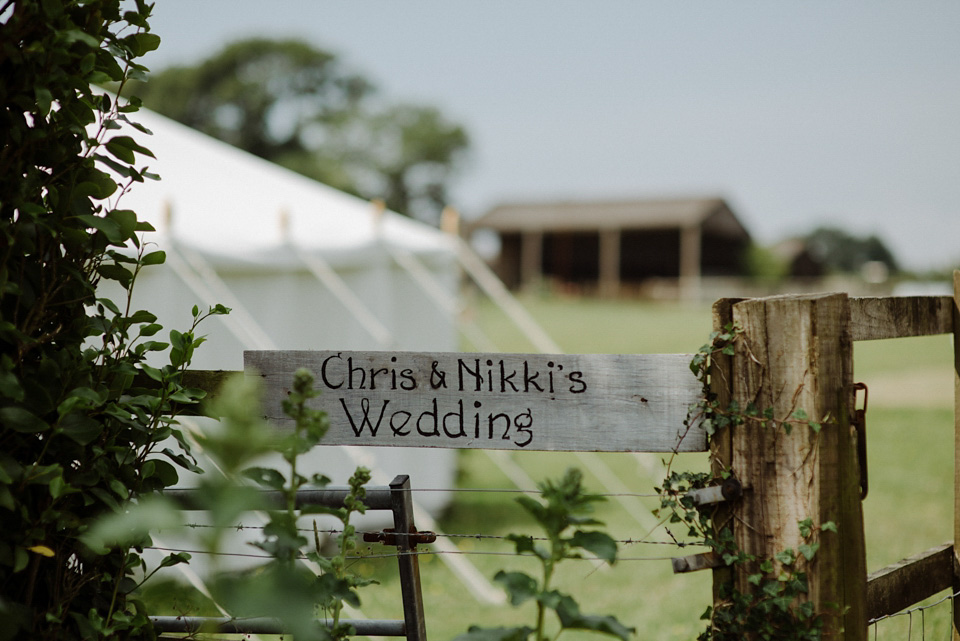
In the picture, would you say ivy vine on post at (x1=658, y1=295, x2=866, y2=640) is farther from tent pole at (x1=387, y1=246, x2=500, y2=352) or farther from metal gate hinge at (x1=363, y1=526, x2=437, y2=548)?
tent pole at (x1=387, y1=246, x2=500, y2=352)

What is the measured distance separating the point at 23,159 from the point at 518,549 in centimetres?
116

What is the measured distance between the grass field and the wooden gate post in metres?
0.32

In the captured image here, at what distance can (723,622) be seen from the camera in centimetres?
159

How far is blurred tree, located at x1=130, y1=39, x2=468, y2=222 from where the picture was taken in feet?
160

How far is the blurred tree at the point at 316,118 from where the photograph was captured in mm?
48625

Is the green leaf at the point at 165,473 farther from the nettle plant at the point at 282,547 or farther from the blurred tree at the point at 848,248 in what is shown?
the blurred tree at the point at 848,248

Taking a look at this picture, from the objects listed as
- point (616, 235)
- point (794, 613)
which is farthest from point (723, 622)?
point (616, 235)

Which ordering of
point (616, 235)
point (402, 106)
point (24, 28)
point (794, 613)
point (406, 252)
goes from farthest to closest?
point (402, 106) < point (616, 235) < point (406, 252) < point (794, 613) < point (24, 28)

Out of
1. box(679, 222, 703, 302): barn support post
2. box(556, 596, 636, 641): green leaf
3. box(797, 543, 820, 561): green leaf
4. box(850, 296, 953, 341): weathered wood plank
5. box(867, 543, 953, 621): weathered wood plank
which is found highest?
box(679, 222, 703, 302): barn support post

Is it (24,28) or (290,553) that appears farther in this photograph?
(24,28)

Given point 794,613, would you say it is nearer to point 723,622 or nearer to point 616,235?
point 723,622

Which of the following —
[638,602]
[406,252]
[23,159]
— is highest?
[406,252]

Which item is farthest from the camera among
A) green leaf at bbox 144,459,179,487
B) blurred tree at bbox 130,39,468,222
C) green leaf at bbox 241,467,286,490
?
blurred tree at bbox 130,39,468,222

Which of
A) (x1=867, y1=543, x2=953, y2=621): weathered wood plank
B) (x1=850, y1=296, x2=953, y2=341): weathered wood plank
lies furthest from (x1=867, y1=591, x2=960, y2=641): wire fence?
(x1=850, y1=296, x2=953, y2=341): weathered wood plank
